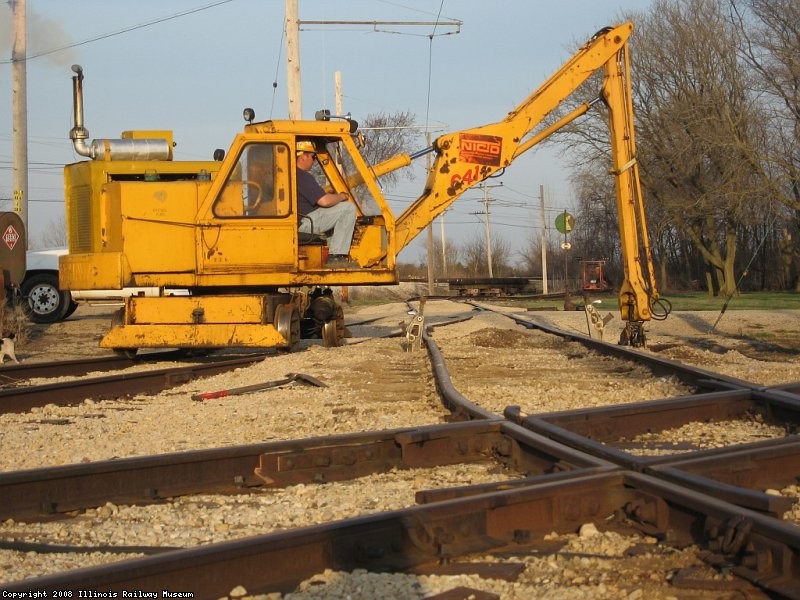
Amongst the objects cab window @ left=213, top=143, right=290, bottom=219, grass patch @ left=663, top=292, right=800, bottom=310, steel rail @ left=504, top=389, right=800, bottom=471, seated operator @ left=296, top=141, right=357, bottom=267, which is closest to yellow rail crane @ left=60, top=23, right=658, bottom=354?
cab window @ left=213, top=143, right=290, bottom=219

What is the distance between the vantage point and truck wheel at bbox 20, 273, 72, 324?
22.4 metres

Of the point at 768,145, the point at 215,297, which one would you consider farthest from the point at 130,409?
the point at 768,145

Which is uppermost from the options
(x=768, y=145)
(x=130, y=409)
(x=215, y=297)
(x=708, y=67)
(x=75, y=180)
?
(x=708, y=67)

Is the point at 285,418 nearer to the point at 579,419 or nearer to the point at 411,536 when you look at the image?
the point at 579,419

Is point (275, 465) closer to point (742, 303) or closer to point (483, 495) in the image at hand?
point (483, 495)

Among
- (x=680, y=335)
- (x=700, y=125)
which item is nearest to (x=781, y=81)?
(x=700, y=125)

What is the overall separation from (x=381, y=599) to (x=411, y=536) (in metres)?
0.45

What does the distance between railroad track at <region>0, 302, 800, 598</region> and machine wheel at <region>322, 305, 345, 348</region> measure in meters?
7.50

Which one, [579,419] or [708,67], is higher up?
[708,67]

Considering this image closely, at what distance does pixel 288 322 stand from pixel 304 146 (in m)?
2.53

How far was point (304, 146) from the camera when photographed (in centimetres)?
1314

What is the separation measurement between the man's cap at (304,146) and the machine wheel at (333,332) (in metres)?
2.37

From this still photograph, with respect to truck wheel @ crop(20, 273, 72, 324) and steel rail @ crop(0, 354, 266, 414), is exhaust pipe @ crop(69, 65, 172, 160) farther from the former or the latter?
truck wheel @ crop(20, 273, 72, 324)

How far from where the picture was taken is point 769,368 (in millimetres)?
10320
